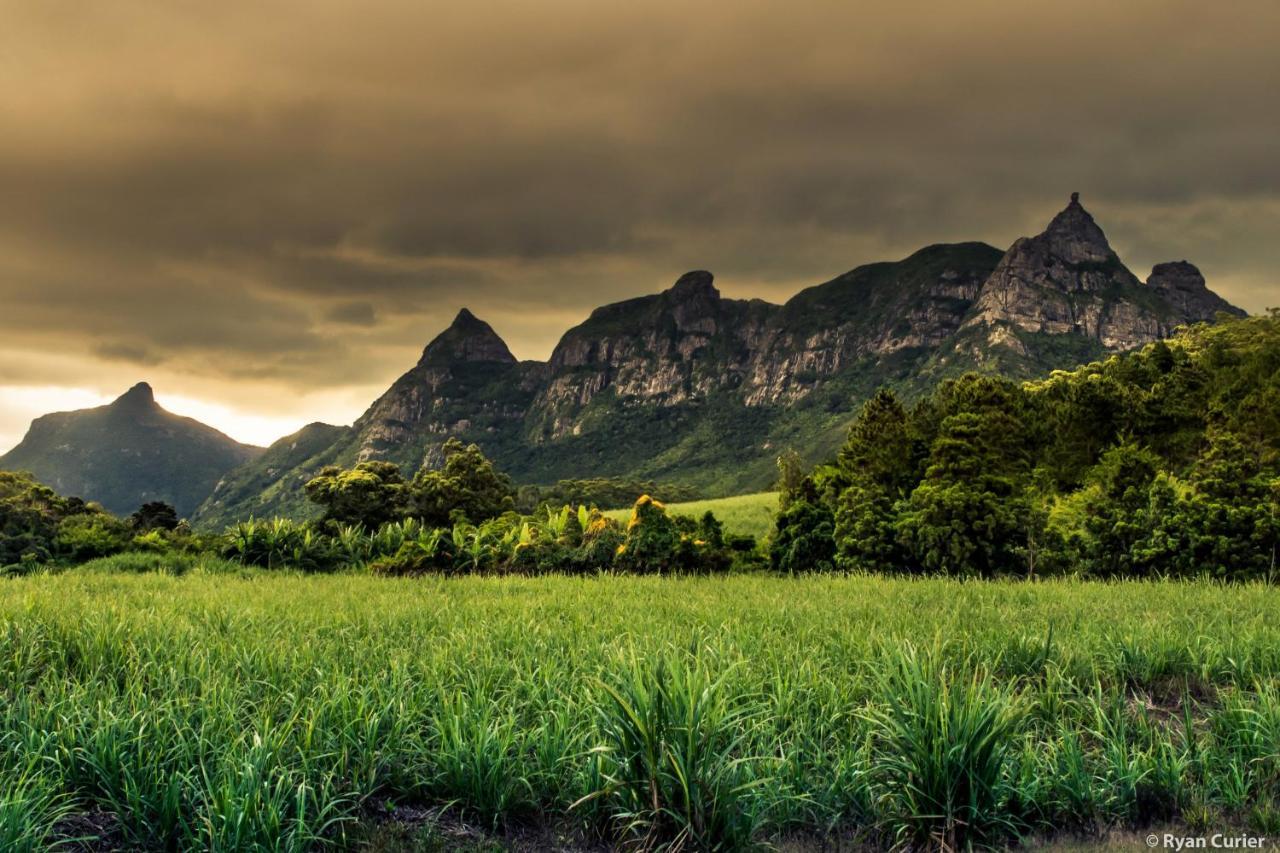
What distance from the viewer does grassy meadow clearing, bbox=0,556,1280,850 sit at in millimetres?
4504

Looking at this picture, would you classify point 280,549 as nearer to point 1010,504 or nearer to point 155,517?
point 155,517

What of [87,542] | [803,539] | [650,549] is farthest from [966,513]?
[87,542]

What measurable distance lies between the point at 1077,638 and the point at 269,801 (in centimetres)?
912

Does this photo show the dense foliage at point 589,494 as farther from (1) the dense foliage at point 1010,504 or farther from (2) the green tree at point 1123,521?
(2) the green tree at point 1123,521

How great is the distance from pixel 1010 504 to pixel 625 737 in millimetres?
21810

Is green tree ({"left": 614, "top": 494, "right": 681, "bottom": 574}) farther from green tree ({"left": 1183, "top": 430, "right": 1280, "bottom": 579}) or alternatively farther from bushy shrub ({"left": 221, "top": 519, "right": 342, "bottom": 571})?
green tree ({"left": 1183, "top": 430, "right": 1280, "bottom": 579})

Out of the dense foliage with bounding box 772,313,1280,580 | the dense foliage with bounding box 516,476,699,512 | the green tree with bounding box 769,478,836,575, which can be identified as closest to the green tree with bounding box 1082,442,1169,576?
the dense foliage with bounding box 772,313,1280,580

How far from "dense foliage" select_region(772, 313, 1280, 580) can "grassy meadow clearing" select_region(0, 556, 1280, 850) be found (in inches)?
503

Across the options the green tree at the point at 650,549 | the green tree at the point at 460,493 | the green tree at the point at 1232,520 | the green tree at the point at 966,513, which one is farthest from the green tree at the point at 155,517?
the green tree at the point at 1232,520

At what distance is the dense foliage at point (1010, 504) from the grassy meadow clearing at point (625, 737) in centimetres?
1279

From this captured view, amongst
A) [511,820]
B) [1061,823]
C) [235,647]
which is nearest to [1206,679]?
[1061,823]

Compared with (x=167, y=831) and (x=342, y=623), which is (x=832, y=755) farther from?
(x=342, y=623)

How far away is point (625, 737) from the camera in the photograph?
462 centimetres

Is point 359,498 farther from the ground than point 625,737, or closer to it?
farther from the ground
